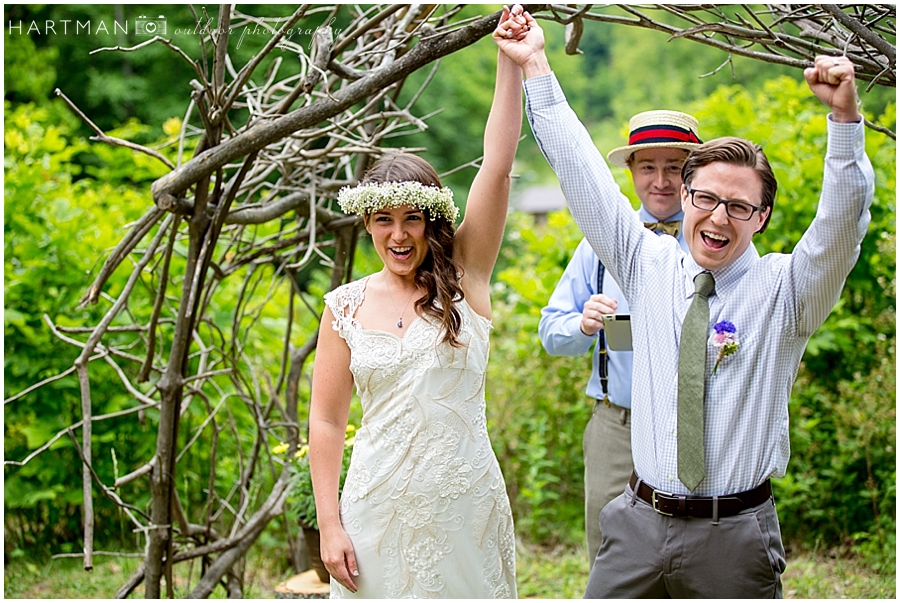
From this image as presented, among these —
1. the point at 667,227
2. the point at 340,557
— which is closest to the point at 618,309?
the point at 667,227

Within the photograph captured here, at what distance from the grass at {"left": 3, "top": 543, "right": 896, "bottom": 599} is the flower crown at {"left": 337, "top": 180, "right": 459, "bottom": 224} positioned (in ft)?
8.13

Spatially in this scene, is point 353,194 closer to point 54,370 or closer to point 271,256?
point 271,256

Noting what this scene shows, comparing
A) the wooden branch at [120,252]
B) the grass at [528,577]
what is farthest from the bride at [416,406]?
the grass at [528,577]

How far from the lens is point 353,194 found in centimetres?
220

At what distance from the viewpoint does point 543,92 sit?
1917 millimetres

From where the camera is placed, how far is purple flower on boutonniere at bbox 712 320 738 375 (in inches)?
72.7

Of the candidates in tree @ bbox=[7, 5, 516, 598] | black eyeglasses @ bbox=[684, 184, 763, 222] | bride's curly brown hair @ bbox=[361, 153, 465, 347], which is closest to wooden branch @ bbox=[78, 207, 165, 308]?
tree @ bbox=[7, 5, 516, 598]

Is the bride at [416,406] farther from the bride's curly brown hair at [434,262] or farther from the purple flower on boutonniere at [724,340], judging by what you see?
the purple flower on boutonniere at [724,340]

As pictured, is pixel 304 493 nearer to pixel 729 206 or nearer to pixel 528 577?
pixel 528 577

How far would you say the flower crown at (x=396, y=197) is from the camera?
215 cm

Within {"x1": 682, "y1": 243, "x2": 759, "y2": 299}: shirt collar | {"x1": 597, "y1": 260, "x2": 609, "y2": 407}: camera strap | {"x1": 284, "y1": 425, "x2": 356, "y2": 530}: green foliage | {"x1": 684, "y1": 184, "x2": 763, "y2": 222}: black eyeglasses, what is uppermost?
{"x1": 684, "y1": 184, "x2": 763, "y2": 222}: black eyeglasses

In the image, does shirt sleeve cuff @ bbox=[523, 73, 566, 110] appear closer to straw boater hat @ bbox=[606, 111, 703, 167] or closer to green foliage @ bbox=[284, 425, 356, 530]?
straw boater hat @ bbox=[606, 111, 703, 167]

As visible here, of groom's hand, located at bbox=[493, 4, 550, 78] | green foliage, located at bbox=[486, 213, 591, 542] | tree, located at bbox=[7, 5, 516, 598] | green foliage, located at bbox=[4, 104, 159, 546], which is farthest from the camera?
green foliage, located at bbox=[486, 213, 591, 542]

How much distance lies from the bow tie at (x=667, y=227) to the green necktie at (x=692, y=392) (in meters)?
1.00
